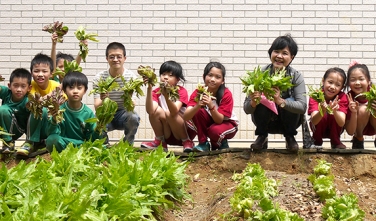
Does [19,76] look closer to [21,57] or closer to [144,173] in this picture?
[144,173]

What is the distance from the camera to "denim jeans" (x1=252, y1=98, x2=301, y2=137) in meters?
7.21

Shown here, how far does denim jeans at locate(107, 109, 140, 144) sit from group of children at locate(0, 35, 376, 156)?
0.04 ft

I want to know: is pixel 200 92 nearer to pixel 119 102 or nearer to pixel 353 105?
pixel 119 102

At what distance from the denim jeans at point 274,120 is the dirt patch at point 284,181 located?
284 millimetres

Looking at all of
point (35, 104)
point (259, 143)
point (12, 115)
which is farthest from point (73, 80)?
point (259, 143)

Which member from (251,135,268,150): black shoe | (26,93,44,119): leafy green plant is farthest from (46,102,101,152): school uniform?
(251,135,268,150): black shoe

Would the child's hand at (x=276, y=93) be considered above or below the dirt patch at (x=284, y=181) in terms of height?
above

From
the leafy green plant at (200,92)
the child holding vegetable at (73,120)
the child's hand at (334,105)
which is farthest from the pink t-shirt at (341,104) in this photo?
the child holding vegetable at (73,120)

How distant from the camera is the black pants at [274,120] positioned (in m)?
7.21

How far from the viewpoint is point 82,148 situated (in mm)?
6449

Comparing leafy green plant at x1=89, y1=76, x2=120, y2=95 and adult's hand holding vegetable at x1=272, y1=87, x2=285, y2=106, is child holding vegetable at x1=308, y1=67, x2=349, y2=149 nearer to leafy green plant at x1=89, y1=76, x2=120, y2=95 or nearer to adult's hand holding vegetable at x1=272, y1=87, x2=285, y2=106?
adult's hand holding vegetable at x1=272, y1=87, x2=285, y2=106

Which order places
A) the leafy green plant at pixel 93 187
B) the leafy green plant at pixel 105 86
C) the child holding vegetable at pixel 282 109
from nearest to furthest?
1. the leafy green plant at pixel 93 187
2. the leafy green plant at pixel 105 86
3. the child holding vegetable at pixel 282 109

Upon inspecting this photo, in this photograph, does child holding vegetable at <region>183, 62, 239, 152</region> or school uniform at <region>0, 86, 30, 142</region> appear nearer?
child holding vegetable at <region>183, 62, 239, 152</region>

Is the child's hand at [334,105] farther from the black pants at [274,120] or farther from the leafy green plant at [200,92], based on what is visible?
the leafy green plant at [200,92]
